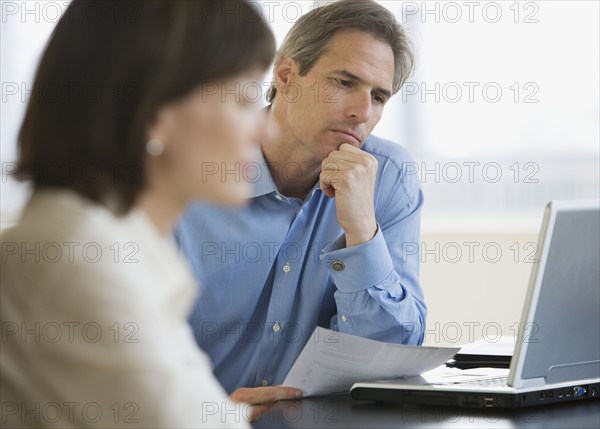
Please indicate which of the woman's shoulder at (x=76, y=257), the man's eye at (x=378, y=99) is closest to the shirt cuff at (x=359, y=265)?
the man's eye at (x=378, y=99)

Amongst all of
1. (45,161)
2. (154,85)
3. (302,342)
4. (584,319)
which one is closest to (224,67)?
(154,85)

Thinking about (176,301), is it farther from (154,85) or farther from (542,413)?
(542,413)

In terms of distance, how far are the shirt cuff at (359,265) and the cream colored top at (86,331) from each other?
0.95 metres

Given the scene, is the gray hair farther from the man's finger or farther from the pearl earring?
the pearl earring

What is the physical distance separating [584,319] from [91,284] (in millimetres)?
885

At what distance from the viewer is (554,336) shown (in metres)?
1.40

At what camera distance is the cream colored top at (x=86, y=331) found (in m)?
0.80

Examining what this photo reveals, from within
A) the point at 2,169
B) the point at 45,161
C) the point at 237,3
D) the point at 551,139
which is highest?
the point at 237,3

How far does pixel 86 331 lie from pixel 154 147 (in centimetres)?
21

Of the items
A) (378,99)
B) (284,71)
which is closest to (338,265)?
(378,99)

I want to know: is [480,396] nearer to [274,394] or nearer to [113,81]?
[274,394]

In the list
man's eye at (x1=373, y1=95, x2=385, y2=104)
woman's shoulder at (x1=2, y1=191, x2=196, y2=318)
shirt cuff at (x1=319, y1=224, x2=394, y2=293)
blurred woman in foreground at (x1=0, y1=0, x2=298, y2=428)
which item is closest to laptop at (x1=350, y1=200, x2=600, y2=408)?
shirt cuff at (x1=319, y1=224, x2=394, y2=293)

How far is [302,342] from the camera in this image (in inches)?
77.6

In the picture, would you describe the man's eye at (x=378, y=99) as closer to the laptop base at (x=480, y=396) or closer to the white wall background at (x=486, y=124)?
the laptop base at (x=480, y=396)
